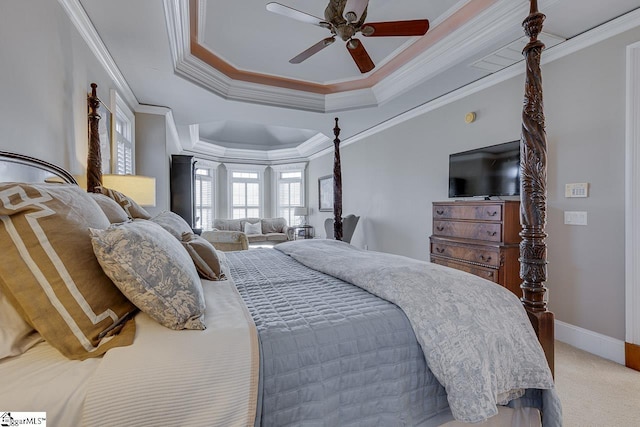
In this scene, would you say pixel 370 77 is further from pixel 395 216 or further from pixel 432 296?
pixel 432 296

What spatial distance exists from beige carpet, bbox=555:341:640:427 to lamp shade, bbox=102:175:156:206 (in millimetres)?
3210

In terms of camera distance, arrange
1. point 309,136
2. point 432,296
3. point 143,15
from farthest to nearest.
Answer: point 309,136, point 143,15, point 432,296

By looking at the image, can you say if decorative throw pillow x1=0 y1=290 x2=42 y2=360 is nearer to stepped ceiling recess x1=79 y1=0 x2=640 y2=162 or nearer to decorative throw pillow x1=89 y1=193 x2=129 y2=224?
decorative throw pillow x1=89 y1=193 x2=129 y2=224

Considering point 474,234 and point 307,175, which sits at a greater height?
point 307,175

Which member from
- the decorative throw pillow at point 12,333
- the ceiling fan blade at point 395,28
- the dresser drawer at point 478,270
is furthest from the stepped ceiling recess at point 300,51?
the decorative throw pillow at point 12,333

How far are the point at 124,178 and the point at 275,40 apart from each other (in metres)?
1.99

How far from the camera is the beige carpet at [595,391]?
5.46ft

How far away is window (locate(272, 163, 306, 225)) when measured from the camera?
8.33 metres

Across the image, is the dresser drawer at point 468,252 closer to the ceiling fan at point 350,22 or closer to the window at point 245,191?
the ceiling fan at point 350,22

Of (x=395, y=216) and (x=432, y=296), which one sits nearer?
(x=432, y=296)

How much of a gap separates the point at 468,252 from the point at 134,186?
306cm

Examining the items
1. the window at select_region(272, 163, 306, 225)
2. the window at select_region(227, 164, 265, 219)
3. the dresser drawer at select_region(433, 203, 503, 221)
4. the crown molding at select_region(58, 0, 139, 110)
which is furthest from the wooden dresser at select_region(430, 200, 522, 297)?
the window at select_region(227, 164, 265, 219)

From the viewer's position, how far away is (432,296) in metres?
1.17

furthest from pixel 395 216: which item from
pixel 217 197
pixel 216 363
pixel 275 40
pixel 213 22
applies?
pixel 217 197
